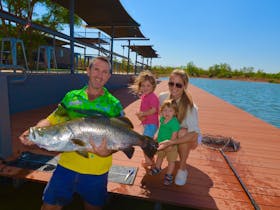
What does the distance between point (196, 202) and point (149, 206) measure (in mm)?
882

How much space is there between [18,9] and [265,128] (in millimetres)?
25089

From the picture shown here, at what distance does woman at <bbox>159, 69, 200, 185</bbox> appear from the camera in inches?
124

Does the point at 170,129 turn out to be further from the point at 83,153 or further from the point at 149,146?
the point at 83,153

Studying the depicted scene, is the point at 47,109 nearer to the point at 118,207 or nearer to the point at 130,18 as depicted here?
the point at 118,207

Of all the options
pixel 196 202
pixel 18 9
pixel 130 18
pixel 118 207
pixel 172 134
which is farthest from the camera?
pixel 18 9

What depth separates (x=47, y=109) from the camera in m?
7.25

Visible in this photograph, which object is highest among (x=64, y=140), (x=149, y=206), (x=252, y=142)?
(x=64, y=140)

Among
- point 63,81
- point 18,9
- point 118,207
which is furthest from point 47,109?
point 18,9

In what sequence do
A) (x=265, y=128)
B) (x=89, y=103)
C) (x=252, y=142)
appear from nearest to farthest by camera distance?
(x=89, y=103), (x=252, y=142), (x=265, y=128)

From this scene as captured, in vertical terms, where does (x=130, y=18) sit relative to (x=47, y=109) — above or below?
above

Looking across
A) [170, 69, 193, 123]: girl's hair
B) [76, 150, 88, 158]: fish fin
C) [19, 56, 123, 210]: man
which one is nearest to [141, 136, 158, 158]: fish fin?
[19, 56, 123, 210]: man

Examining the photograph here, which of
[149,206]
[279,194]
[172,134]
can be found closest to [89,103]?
[172,134]

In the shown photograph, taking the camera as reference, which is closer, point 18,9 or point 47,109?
Result: point 47,109

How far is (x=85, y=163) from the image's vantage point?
Result: 224cm
